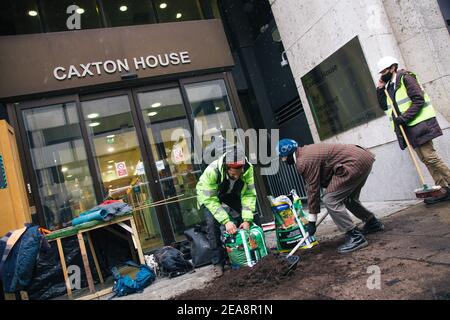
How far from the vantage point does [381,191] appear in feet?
21.5

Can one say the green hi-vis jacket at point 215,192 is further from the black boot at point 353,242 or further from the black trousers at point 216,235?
the black boot at point 353,242

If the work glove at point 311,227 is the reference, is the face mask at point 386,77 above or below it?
above

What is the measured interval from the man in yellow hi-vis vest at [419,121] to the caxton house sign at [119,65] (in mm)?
4088

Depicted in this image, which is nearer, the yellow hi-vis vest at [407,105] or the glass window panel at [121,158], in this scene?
the yellow hi-vis vest at [407,105]

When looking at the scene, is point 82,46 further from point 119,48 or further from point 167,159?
point 167,159

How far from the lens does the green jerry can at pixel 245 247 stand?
13.7 ft

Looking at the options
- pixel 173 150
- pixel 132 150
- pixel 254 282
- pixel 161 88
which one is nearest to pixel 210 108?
pixel 161 88

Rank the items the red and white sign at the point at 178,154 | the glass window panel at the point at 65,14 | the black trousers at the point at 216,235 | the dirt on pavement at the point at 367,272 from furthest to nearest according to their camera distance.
Answer: the red and white sign at the point at 178,154, the glass window panel at the point at 65,14, the black trousers at the point at 216,235, the dirt on pavement at the point at 367,272

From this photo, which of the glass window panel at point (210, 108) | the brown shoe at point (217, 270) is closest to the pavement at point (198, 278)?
the brown shoe at point (217, 270)

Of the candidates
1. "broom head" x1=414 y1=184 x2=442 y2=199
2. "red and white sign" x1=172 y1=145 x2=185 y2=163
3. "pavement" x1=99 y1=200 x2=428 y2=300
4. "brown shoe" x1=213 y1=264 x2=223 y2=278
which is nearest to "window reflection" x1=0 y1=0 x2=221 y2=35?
"red and white sign" x1=172 y1=145 x2=185 y2=163

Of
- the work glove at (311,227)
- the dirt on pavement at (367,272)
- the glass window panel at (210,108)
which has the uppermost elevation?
the glass window panel at (210,108)

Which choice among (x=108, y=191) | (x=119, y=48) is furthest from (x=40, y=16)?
(x=108, y=191)

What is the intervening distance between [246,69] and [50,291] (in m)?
8.21
